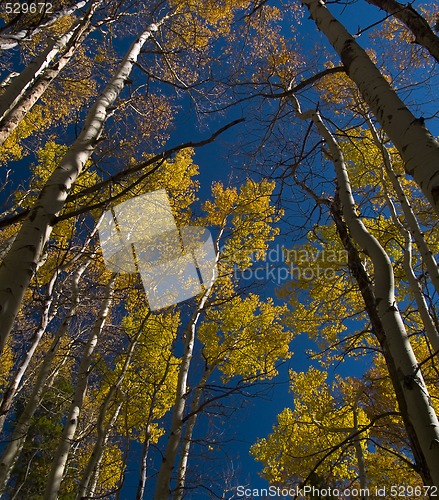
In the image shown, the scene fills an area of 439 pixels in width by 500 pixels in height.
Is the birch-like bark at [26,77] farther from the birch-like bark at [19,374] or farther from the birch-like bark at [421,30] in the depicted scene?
the birch-like bark at [421,30]

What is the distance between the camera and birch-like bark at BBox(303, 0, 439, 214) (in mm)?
1290


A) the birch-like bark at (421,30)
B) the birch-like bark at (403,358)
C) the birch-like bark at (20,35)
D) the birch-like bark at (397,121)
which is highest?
the birch-like bark at (20,35)

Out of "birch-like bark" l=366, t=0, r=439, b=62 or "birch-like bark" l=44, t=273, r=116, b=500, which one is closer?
"birch-like bark" l=366, t=0, r=439, b=62

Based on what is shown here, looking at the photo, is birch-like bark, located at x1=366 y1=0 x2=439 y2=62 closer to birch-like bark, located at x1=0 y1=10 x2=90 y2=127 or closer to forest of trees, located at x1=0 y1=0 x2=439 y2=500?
forest of trees, located at x1=0 y1=0 x2=439 y2=500

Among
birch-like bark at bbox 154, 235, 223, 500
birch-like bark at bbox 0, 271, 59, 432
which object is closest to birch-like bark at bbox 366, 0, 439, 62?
birch-like bark at bbox 154, 235, 223, 500

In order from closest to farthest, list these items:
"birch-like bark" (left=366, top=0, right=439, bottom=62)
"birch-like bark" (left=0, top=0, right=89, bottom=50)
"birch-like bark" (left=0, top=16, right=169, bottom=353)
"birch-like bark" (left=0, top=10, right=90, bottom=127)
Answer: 1. "birch-like bark" (left=0, top=16, right=169, bottom=353)
2. "birch-like bark" (left=366, top=0, right=439, bottom=62)
3. "birch-like bark" (left=0, top=10, right=90, bottom=127)
4. "birch-like bark" (left=0, top=0, right=89, bottom=50)

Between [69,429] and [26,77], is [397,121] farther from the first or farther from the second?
[69,429]

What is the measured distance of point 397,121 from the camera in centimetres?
154

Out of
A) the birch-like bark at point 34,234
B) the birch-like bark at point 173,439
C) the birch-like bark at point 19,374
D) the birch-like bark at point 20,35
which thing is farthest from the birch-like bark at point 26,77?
the birch-like bark at point 173,439

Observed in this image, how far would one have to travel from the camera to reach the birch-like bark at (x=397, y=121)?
129 cm

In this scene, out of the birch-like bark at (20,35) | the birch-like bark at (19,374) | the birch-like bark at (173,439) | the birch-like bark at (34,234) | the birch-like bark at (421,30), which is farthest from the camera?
the birch-like bark at (19,374)

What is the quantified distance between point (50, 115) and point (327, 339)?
7755mm

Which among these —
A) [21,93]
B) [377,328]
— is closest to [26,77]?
[21,93]

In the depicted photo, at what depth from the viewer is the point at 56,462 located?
3.74 metres
